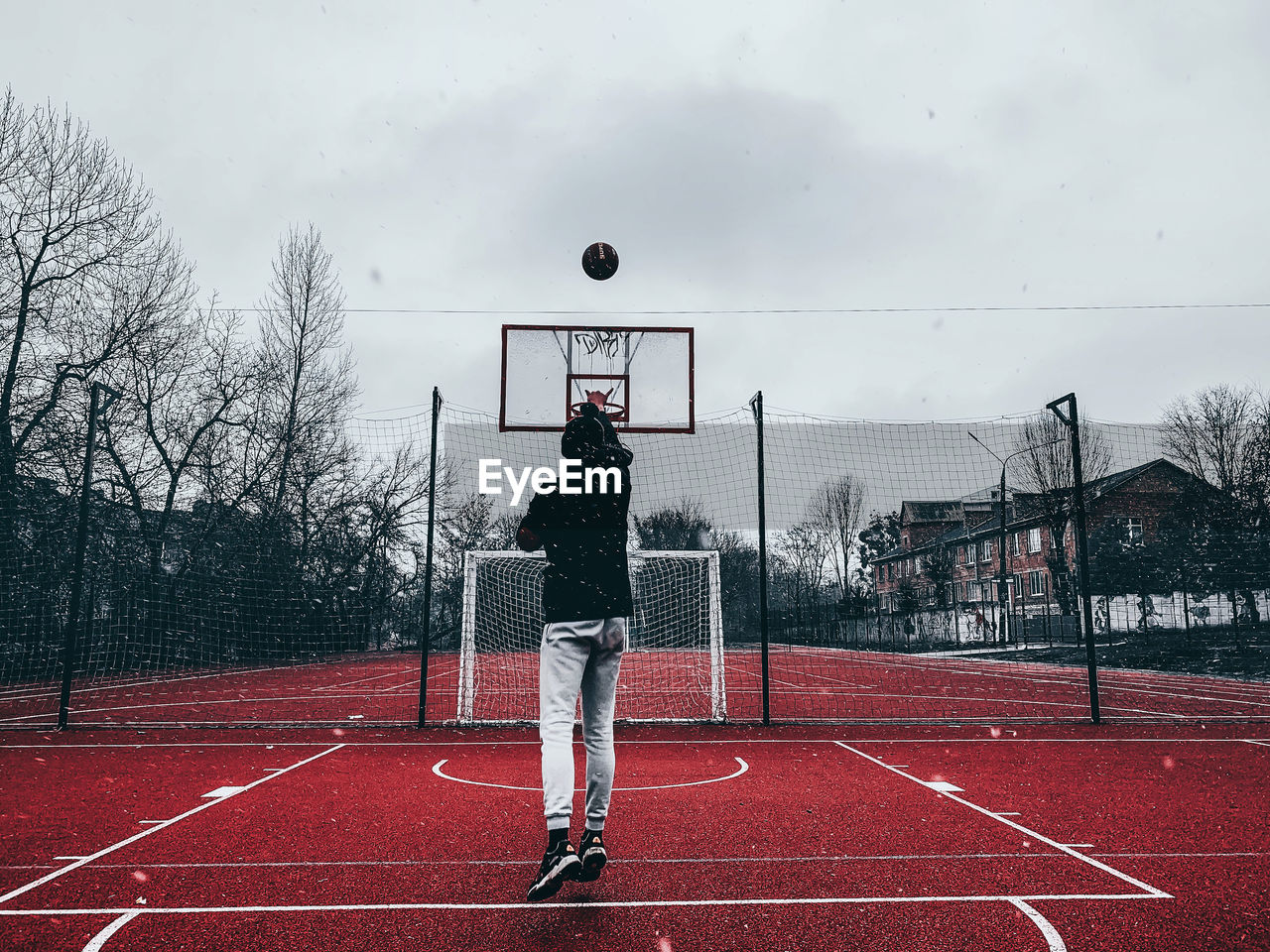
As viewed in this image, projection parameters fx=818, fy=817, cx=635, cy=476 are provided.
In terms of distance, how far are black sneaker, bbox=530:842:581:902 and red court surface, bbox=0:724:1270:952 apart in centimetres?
9

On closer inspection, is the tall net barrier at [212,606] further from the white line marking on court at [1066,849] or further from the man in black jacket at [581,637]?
the white line marking on court at [1066,849]

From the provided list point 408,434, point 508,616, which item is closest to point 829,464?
point 408,434

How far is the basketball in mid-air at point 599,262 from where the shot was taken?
8.48m

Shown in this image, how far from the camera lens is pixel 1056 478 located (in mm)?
31734

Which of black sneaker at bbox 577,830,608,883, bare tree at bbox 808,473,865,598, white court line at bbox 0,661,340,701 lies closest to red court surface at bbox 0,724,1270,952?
black sneaker at bbox 577,830,608,883

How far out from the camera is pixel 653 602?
17734 mm

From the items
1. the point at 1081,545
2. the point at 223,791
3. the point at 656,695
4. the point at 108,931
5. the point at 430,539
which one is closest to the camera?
the point at 108,931

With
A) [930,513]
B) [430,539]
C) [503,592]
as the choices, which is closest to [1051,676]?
[503,592]

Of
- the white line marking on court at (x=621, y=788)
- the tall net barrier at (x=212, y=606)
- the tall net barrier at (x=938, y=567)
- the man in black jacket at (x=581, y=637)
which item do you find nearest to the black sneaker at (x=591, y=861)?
the man in black jacket at (x=581, y=637)

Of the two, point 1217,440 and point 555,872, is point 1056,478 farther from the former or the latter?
point 555,872

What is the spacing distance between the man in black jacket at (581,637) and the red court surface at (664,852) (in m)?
0.37

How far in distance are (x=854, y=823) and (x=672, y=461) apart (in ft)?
22.5

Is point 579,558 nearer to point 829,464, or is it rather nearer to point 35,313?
point 829,464

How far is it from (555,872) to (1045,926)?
171cm
